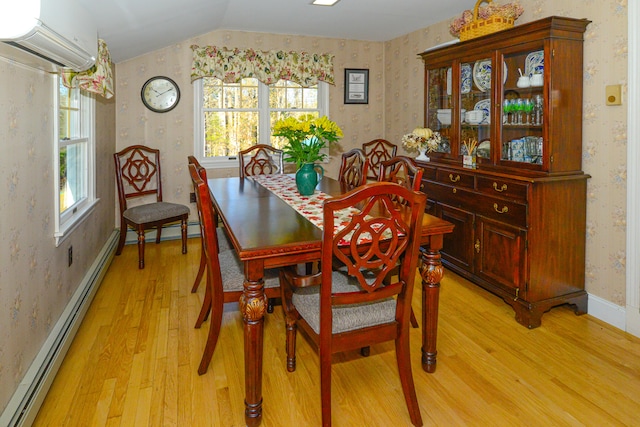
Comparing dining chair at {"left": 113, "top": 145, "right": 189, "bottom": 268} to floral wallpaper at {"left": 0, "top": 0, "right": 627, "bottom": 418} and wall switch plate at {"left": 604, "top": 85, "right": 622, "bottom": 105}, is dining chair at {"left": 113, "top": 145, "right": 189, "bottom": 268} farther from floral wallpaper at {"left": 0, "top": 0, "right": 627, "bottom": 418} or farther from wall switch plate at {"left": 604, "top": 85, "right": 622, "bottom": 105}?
wall switch plate at {"left": 604, "top": 85, "right": 622, "bottom": 105}

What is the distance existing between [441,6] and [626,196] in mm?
2194

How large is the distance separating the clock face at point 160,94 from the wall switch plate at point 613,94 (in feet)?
12.7

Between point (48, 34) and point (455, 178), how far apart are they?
2704mm

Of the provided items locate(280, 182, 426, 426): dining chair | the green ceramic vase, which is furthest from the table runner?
locate(280, 182, 426, 426): dining chair

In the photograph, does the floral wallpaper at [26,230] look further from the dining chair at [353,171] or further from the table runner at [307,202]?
the dining chair at [353,171]

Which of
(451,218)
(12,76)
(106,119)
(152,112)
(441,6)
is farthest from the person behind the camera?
(152,112)

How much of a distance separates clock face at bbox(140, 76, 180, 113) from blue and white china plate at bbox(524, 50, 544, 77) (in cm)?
341

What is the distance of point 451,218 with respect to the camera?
3420mm

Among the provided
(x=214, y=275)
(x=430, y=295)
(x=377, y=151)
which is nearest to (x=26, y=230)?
(x=214, y=275)

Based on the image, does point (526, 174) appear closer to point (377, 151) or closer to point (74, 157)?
point (377, 151)

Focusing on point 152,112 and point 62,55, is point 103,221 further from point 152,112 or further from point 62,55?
point 62,55

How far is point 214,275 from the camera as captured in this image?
2.07 m

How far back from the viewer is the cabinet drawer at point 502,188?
2.72 metres

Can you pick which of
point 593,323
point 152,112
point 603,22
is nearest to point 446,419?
point 593,323
